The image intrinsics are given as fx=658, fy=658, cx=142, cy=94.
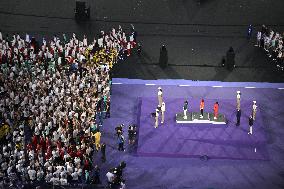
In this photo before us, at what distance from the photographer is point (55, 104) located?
3406 centimetres

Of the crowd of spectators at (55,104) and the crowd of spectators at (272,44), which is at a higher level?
the crowd of spectators at (272,44)

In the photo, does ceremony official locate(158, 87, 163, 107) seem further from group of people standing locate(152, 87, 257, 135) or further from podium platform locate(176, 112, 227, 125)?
podium platform locate(176, 112, 227, 125)

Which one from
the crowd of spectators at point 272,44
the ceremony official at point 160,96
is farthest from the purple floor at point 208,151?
the crowd of spectators at point 272,44

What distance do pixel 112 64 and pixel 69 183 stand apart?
414 inches

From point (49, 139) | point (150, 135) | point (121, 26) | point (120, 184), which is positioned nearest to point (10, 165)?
point (49, 139)

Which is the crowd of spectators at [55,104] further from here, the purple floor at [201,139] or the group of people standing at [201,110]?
the group of people standing at [201,110]

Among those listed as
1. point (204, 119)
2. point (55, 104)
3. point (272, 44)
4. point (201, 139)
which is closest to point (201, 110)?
point (204, 119)

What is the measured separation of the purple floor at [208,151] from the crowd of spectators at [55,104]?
1.21m

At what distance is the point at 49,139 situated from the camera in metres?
32.1

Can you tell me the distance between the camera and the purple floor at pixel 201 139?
33.2 m

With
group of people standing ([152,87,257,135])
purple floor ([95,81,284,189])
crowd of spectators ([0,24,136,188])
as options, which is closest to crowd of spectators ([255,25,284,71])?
purple floor ([95,81,284,189])

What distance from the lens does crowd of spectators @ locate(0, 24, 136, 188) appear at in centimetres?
3081

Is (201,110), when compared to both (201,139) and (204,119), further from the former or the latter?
(201,139)

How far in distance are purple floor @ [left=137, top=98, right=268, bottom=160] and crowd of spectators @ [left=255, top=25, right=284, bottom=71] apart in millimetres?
5367
